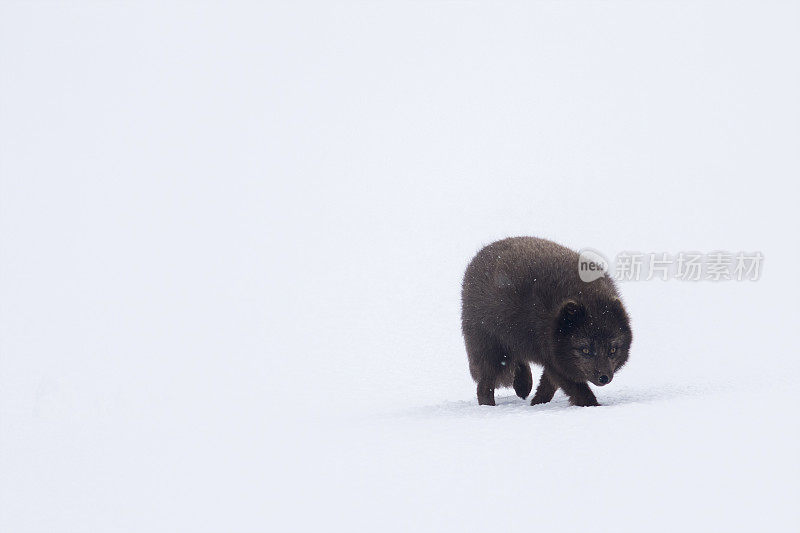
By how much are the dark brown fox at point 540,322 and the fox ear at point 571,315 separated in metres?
0.01

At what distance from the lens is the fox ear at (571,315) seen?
810cm

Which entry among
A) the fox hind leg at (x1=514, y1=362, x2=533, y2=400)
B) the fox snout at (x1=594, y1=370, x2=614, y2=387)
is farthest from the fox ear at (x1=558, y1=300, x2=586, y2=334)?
the fox hind leg at (x1=514, y1=362, x2=533, y2=400)

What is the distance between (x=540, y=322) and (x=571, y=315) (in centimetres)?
43

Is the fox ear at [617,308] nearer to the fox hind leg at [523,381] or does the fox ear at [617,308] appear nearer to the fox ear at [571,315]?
the fox ear at [571,315]

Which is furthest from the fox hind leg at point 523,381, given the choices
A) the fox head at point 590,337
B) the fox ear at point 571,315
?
the fox ear at point 571,315

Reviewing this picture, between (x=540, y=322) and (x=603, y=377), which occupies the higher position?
(x=540, y=322)

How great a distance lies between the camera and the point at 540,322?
8422 mm

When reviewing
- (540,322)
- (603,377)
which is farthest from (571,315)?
(603,377)

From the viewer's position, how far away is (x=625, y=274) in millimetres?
11219

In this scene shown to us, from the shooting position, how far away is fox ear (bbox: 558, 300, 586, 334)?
8.10m

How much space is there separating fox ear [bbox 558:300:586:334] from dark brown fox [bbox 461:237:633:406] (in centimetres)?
1

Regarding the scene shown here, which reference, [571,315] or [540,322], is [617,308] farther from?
[540,322]

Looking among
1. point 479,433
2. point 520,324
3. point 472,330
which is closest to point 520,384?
point 472,330

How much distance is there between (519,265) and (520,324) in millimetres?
751
